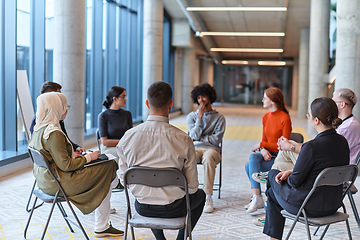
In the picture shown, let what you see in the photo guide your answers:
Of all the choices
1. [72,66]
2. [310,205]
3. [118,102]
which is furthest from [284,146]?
[72,66]

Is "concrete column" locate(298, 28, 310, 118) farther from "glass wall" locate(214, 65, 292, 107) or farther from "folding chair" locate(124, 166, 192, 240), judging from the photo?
"folding chair" locate(124, 166, 192, 240)

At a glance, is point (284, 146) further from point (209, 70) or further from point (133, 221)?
point (209, 70)

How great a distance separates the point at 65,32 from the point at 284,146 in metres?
4.39

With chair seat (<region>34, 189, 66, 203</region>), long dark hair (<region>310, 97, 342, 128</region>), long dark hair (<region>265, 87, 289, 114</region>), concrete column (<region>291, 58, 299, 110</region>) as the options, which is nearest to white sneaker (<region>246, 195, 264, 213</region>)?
long dark hair (<region>265, 87, 289, 114</region>)

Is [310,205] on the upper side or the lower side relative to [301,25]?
lower

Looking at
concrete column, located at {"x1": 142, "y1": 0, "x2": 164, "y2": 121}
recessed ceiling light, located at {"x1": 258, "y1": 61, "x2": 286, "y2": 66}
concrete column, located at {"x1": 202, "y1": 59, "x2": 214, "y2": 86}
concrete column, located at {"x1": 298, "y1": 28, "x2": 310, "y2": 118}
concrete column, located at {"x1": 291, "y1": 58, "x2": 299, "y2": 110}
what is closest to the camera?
concrete column, located at {"x1": 142, "y1": 0, "x2": 164, "y2": 121}

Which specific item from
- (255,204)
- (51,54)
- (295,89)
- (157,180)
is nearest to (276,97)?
(255,204)

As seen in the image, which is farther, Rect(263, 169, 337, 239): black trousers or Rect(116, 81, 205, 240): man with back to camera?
Rect(263, 169, 337, 239): black trousers

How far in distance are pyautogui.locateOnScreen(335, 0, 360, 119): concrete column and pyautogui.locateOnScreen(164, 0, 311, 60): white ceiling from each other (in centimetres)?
536

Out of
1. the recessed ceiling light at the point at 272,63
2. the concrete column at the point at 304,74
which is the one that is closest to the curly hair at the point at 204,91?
the concrete column at the point at 304,74

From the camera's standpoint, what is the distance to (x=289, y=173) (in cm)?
273

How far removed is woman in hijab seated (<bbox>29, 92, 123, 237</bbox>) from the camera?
2834 mm

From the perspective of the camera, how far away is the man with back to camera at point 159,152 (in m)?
2.38

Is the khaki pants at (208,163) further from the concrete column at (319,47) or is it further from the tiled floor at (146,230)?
the concrete column at (319,47)
